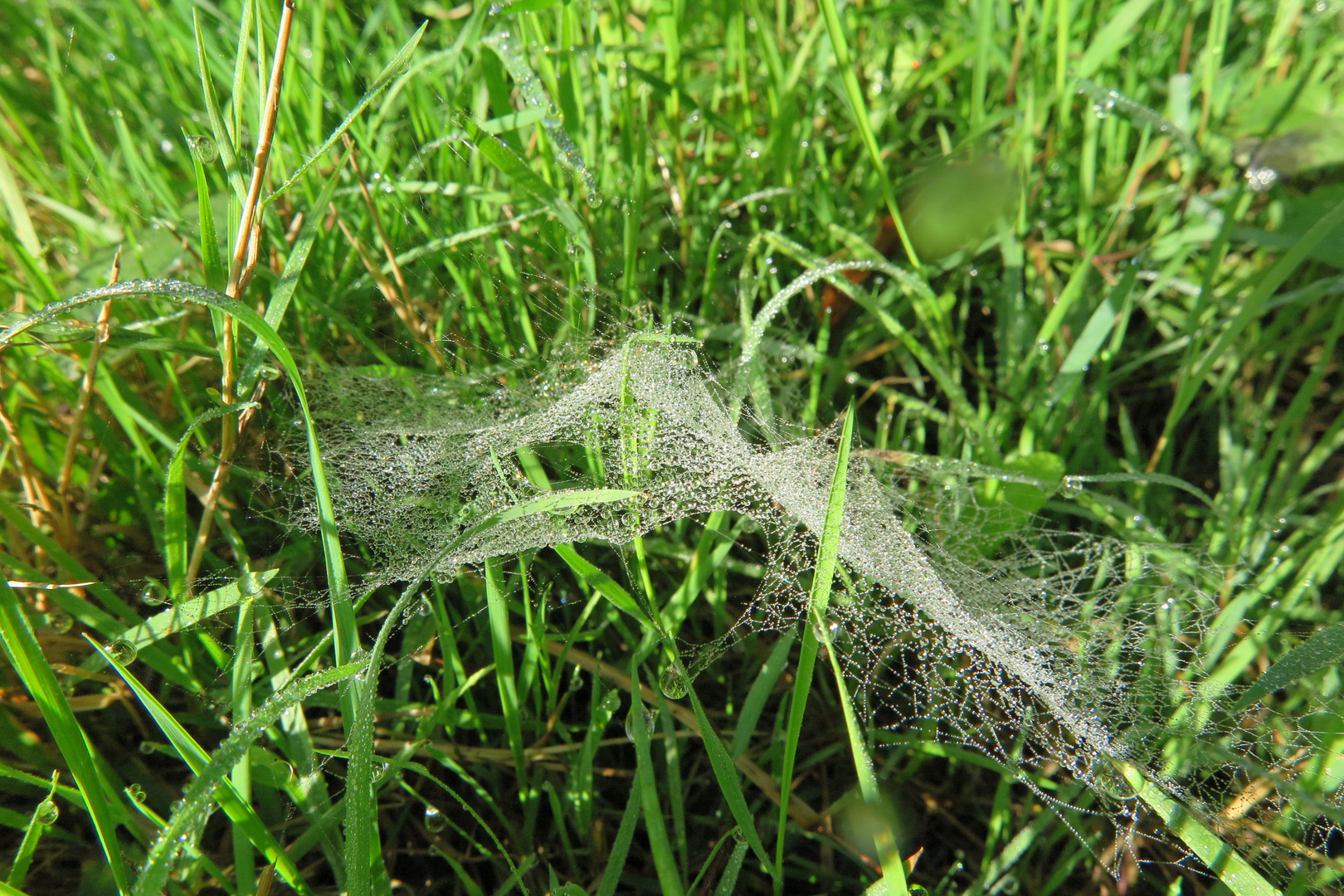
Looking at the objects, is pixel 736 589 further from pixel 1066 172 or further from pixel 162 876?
pixel 1066 172

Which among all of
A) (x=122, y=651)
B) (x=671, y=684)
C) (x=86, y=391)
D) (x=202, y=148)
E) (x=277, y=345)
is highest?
(x=202, y=148)

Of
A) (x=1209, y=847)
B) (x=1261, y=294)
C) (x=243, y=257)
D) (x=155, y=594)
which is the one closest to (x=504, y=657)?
(x=155, y=594)

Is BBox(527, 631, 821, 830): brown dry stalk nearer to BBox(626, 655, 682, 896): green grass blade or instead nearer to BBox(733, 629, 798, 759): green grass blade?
BBox(733, 629, 798, 759): green grass blade

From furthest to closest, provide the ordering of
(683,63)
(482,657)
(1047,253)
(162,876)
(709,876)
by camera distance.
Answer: (683,63), (1047,253), (482,657), (709,876), (162,876)

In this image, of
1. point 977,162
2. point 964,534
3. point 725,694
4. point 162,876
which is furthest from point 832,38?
point 162,876

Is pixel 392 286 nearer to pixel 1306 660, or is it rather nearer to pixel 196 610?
pixel 196 610

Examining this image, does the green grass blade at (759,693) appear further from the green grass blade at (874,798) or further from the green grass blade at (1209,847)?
the green grass blade at (1209,847)

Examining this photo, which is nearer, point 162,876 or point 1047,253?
point 162,876

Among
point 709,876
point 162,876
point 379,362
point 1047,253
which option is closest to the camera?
point 162,876
